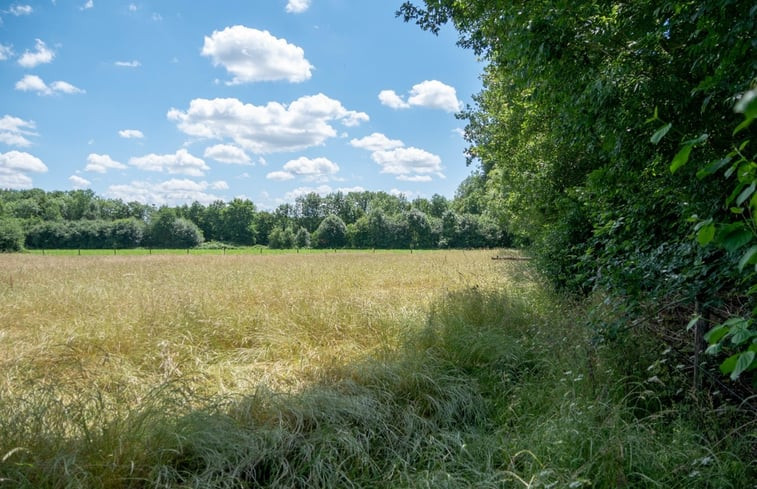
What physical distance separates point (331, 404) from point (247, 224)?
282 ft

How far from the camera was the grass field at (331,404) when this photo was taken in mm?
2230

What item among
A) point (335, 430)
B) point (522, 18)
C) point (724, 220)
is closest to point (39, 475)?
point (335, 430)

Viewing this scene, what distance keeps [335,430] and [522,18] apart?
12.2 feet

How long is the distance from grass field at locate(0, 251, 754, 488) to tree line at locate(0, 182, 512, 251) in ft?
123

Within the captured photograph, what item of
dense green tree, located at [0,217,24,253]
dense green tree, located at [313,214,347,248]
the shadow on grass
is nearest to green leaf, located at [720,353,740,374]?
the shadow on grass

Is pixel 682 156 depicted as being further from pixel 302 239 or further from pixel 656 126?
pixel 302 239

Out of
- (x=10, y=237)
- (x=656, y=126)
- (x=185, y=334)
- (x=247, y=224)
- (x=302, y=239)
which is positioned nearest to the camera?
(x=656, y=126)

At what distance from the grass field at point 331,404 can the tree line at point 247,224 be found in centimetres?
3738

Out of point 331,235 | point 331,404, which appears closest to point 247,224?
point 331,235

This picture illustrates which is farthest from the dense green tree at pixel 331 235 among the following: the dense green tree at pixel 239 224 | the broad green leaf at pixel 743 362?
the broad green leaf at pixel 743 362

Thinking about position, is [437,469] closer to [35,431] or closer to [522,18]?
[35,431]

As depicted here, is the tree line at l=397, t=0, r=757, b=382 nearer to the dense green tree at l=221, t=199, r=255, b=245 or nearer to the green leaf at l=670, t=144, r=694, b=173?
the green leaf at l=670, t=144, r=694, b=173

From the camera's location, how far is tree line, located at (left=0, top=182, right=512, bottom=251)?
59281 millimetres

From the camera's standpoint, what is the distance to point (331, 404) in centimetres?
313
